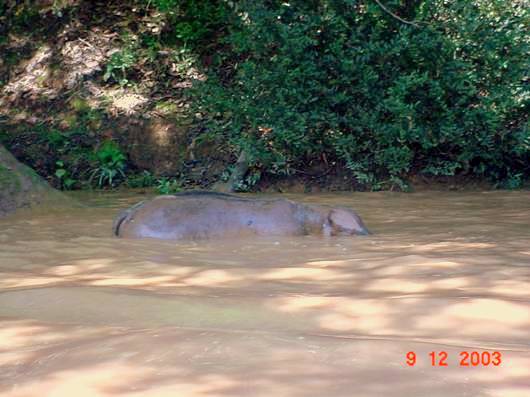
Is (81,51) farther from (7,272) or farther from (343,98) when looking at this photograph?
(7,272)

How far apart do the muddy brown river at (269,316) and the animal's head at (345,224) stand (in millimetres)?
267

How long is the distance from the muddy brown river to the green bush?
4942mm

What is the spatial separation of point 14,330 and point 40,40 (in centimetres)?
1185

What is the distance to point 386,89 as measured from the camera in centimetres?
1187

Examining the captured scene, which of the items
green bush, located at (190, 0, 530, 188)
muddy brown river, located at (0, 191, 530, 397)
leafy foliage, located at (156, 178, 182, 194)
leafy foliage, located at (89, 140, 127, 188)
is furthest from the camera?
leafy foliage, located at (89, 140, 127, 188)

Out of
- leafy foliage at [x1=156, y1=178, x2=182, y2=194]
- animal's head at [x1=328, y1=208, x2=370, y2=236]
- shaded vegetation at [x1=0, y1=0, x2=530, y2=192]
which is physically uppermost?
shaded vegetation at [x1=0, y1=0, x2=530, y2=192]

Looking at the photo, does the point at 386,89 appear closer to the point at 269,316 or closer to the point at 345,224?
the point at 345,224

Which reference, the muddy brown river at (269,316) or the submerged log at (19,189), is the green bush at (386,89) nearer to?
the submerged log at (19,189)

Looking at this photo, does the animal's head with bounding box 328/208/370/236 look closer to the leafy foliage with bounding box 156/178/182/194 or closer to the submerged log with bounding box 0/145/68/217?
the submerged log with bounding box 0/145/68/217

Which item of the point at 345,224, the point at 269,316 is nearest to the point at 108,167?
the point at 345,224
